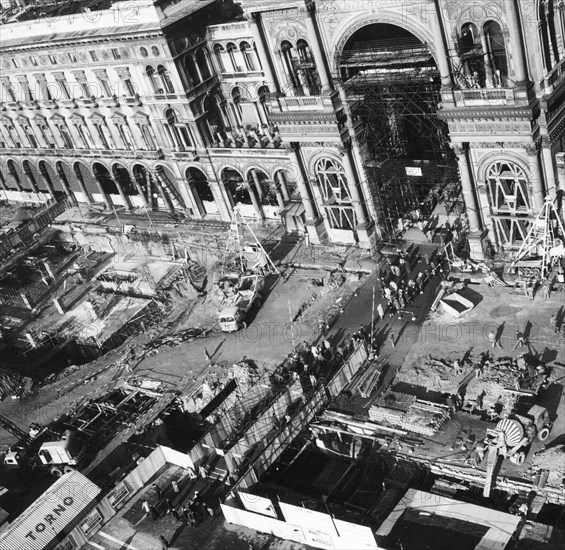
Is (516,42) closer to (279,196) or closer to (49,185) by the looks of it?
(279,196)

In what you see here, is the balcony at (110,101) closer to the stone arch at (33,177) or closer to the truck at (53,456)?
the stone arch at (33,177)

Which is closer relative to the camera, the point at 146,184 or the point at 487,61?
the point at 487,61

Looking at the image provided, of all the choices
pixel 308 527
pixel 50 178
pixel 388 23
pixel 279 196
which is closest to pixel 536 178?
pixel 388 23

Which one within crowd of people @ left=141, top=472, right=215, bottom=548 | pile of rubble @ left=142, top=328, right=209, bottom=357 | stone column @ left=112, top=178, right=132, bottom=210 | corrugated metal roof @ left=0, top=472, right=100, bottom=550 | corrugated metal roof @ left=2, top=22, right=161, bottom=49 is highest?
corrugated metal roof @ left=2, top=22, right=161, bottom=49

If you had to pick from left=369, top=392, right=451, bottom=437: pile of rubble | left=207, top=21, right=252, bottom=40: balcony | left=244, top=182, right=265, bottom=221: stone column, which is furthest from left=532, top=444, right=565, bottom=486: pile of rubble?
left=207, top=21, right=252, bottom=40: balcony

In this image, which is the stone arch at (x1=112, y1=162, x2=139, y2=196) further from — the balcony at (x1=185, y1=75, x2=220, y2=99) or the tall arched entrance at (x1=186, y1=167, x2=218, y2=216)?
the balcony at (x1=185, y1=75, x2=220, y2=99)

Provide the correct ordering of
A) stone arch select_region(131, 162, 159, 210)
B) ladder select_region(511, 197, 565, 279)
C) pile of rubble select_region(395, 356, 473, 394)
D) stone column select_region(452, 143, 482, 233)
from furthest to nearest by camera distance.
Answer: stone arch select_region(131, 162, 159, 210) → stone column select_region(452, 143, 482, 233) → ladder select_region(511, 197, 565, 279) → pile of rubble select_region(395, 356, 473, 394)

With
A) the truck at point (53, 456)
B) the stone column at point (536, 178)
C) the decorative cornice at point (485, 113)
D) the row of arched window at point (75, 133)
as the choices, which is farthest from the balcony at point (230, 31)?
the truck at point (53, 456)
